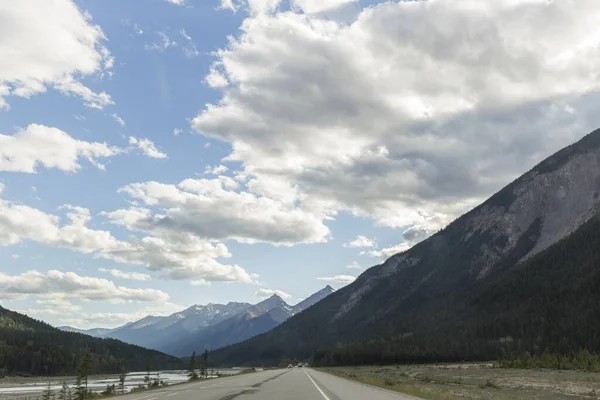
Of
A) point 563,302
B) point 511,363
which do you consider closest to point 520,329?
point 563,302

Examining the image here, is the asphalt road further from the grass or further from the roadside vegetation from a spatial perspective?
the roadside vegetation

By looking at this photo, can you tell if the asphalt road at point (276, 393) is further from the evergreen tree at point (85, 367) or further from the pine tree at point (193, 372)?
the pine tree at point (193, 372)

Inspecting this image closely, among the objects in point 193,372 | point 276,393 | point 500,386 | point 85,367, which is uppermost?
point 85,367

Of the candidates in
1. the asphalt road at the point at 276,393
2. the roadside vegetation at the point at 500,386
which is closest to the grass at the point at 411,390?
the roadside vegetation at the point at 500,386

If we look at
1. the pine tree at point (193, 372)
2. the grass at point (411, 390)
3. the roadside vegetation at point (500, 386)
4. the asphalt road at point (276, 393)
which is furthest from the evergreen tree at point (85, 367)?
the pine tree at point (193, 372)

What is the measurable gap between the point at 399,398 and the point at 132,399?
56.4 ft

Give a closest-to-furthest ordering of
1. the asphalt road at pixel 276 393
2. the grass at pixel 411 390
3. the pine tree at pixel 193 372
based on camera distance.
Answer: the asphalt road at pixel 276 393 → the grass at pixel 411 390 → the pine tree at pixel 193 372

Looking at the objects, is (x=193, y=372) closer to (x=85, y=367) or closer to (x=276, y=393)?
(x=85, y=367)

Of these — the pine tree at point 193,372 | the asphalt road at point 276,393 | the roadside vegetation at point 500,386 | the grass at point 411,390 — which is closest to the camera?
the asphalt road at point 276,393

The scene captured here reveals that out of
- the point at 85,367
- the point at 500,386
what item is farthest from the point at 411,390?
the point at 85,367

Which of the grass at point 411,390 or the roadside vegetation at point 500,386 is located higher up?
the grass at point 411,390

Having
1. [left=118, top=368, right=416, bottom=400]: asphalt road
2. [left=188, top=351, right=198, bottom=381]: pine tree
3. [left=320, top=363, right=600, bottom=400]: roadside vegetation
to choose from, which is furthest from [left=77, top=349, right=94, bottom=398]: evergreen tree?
[left=188, top=351, right=198, bottom=381]: pine tree

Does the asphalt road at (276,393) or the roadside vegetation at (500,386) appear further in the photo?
the roadside vegetation at (500,386)

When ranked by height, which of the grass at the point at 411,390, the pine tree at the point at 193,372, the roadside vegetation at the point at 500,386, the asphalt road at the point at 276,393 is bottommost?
the roadside vegetation at the point at 500,386
